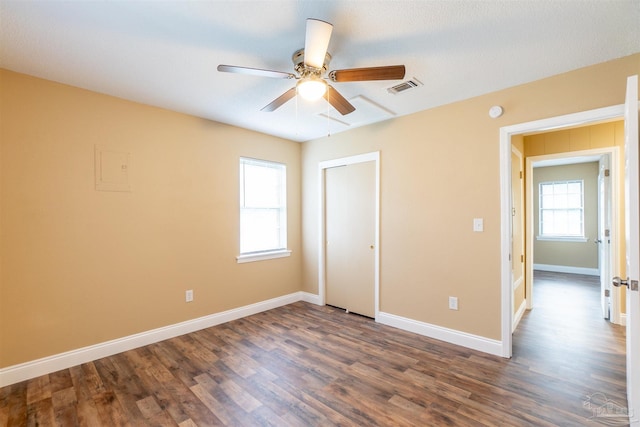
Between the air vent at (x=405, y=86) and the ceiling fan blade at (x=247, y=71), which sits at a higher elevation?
the air vent at (x=405, y=86)

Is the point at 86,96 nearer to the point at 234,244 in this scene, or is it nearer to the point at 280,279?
the point at 234,244

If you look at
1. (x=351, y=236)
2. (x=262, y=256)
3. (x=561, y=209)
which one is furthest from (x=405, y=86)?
(x=561, y=209)

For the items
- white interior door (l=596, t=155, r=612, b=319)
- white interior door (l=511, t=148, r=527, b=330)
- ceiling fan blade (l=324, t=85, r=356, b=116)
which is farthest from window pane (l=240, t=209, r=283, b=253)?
white interior door (l=596, t=155, r=612, b=319)

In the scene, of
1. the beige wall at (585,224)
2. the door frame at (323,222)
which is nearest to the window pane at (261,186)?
the door frame at (323,222)

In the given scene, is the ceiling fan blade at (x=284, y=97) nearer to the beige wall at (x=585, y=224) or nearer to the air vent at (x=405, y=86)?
the air vent at (x=405, y=86)

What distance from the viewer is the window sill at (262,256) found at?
382cm

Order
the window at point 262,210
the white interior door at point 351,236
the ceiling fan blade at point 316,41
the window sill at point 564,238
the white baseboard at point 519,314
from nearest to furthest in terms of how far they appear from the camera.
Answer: the ceiling fan blade at point 316,41
the white baseboard at point 519,314
the white interior door at point 351,236
the window at point 262,210
the window sill at point 564,238

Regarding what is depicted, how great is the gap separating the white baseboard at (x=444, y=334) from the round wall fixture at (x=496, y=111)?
2163 mm

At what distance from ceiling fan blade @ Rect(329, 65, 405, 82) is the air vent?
777 millimetres

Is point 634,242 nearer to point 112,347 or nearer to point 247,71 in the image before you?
point 247,71

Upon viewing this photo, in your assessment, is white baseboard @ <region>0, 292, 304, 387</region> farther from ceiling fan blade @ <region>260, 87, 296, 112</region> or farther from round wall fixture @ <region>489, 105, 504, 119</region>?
round wall fixture @ <region>489, 105, 504, 119</region>

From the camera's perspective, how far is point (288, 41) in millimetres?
1939

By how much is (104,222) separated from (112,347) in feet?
3.99

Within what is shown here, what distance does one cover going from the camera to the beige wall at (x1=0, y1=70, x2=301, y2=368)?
232 cm
